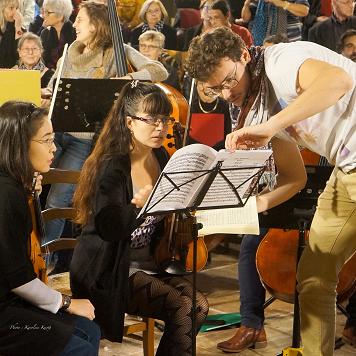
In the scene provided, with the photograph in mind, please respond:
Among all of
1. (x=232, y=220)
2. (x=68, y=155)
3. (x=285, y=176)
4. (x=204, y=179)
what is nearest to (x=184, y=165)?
(x=204, y=179)

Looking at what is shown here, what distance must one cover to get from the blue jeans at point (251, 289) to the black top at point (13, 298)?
1378mm

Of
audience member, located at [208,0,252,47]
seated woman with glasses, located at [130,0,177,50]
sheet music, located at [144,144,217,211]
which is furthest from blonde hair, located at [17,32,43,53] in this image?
sheet music, located at [144,144,217,211]

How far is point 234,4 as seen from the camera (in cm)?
559

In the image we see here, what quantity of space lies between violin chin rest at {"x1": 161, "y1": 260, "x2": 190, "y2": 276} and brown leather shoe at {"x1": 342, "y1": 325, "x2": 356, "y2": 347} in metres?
1.16

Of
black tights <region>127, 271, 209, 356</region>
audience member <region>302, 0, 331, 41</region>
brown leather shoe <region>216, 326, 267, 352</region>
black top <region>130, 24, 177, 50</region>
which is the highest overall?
audience member <region>302, 0, 331, 41</region>

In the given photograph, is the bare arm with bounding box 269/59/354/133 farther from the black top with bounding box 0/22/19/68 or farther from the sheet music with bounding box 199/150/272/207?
the black top with bounding box 0/22/19/68

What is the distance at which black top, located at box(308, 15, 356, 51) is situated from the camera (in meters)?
5.16

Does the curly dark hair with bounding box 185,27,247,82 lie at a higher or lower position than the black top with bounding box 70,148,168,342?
higher

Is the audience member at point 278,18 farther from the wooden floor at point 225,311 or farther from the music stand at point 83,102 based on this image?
the music stand at point 83,102

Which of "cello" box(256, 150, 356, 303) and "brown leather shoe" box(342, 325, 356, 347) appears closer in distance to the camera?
"cello" box(256, 150, 356, 303)

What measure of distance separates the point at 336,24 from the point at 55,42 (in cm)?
198

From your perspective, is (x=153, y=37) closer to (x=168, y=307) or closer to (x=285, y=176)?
(x=285, y=176)

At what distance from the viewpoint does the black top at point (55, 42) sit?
17.4 ft

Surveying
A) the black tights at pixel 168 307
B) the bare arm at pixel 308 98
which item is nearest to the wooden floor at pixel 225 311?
the black tights at pixel 168 307
